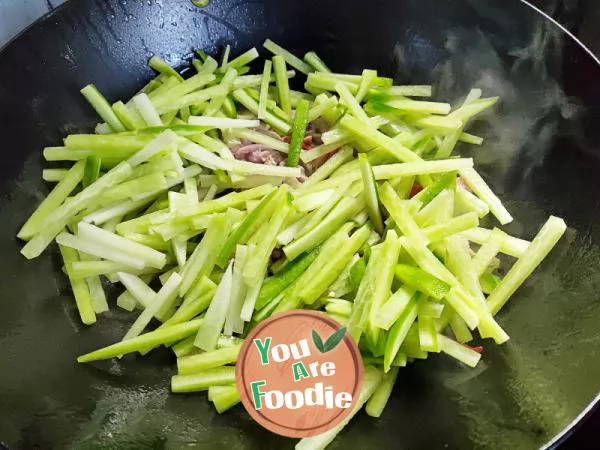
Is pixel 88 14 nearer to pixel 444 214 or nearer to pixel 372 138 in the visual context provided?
pixel 372 138

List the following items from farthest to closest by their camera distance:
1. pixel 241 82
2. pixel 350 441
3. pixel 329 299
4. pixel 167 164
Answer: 1. pixel 241 82
2. pixel 167 164
3. pixel 329 299
4. pixel 350 441

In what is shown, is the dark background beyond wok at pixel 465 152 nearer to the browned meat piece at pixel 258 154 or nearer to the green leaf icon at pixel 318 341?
the green leaf icon at pixel 318 341

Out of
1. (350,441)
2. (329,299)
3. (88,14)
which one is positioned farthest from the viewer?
(88,14)

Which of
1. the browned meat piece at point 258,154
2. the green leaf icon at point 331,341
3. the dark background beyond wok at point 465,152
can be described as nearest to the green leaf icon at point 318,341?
the green leaf icon at point 331,341

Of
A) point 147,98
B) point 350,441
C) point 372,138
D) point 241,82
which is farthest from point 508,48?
Answer: point 350,441

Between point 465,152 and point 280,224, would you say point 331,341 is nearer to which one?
point 280,224

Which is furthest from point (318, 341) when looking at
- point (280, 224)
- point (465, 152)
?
point (465, 152)

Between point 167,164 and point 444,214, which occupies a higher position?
point 167,164
